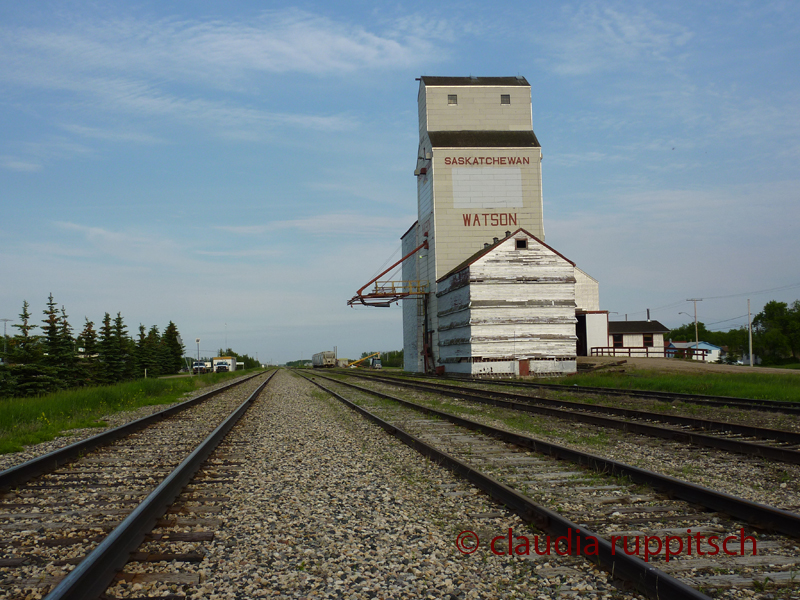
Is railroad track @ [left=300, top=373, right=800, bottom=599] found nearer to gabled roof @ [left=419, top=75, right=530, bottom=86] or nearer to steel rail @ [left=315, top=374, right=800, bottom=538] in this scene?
steel rail @ [left=315, top=374, right=800, bottom=538]

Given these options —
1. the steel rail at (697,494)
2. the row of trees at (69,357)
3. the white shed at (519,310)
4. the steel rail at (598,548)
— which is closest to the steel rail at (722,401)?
the steel rail at (697,494)

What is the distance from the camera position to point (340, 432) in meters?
11.7

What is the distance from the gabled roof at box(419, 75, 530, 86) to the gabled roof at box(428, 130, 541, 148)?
4.15 metres

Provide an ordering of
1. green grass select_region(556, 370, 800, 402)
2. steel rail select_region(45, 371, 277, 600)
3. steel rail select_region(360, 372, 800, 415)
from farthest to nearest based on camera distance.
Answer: green grass select_region(556, 370, 800, 402), steel rail select_region(360, 372, 800, 415), steel rail select_region(45, 371, 277, 600)

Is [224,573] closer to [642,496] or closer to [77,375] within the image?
[642,496]

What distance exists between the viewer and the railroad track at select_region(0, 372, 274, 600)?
12.6 ft

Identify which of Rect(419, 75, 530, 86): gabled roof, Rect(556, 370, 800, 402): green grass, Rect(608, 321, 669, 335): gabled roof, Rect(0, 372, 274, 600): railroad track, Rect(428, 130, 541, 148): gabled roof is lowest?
Rect(556, 370, 800, 402): green grass

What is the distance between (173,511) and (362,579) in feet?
8.20

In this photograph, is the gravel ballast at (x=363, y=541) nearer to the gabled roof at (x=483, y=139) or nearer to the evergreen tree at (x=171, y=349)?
the gabled roof at (x=483, y=139)

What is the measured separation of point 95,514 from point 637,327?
190 feet

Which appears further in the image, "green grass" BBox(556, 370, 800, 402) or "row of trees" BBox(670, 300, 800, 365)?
"row of trees" BBox(670, 300, 800, 365)

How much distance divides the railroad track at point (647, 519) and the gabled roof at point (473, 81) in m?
42.5

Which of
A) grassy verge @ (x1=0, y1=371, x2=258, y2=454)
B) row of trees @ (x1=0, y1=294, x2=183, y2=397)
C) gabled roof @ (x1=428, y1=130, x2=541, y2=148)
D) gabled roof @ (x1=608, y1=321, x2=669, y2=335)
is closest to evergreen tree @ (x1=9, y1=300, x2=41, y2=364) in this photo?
row of trees @ (x1=0, y1=294, x2=183, y2=397)

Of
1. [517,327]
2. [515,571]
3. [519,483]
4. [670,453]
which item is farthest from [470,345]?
[515,571]
